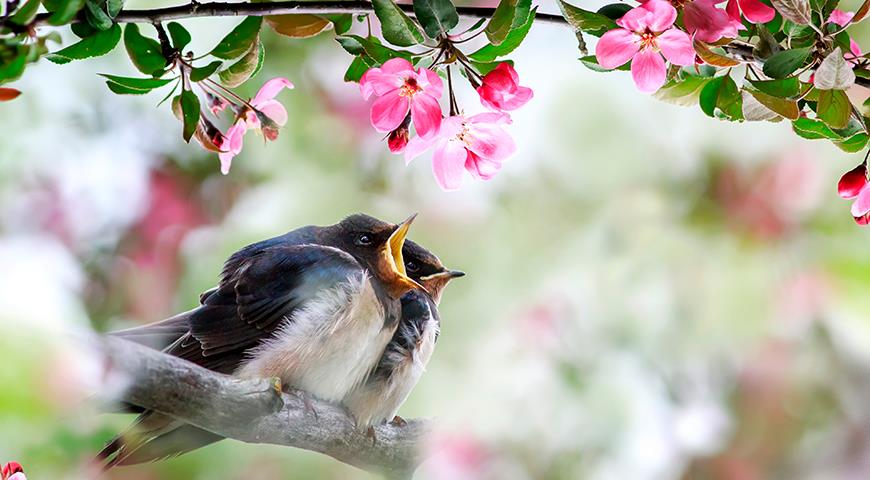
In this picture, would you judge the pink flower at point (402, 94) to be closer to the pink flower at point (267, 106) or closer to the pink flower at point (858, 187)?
the pink flower at point (267, 106)

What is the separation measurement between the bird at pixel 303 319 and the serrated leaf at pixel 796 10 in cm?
29

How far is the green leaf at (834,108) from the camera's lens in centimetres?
39

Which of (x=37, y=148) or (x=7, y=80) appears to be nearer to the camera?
(x=7, y=80)

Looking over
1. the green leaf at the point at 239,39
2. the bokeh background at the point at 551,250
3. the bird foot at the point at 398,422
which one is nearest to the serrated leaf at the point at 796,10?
the green leaf at the point at 239,39

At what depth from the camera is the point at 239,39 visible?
422 millimetres

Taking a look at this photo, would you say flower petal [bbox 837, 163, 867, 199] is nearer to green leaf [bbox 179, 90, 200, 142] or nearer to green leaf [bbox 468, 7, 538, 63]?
green leaf [bbox 468, 7, 538, 63]

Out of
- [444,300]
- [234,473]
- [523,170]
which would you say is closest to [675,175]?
[523,170]

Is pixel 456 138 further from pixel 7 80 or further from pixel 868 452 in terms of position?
pixel 868 452

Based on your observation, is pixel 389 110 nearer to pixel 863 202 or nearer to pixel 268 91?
pixel 268 91

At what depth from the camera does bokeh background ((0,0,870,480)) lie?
3.16 ft

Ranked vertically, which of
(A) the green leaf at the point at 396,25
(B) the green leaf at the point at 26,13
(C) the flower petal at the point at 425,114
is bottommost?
(B) the green leaf at the point at 26,13

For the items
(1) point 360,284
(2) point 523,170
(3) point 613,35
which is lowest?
(1) point 360,284

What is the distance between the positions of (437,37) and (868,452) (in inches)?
41.7

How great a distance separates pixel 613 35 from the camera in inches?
15.8
